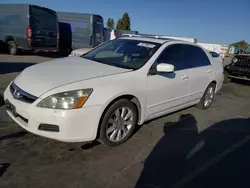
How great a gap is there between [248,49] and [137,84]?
9.75m

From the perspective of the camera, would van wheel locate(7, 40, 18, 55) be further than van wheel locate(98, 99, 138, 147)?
Yes

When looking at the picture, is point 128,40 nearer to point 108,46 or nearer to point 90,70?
point 108,46

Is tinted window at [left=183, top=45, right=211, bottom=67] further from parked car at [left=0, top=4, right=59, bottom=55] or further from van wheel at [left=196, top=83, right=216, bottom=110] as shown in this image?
parked car at [left=0, top=4, right=59, bottom=55]

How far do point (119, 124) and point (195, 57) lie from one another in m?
2.44

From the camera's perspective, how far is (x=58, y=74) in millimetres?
3301

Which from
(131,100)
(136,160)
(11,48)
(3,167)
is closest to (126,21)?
(11,48)

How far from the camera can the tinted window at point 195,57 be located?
15.4ft

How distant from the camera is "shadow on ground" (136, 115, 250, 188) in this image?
9.36 feet

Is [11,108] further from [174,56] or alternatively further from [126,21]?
[126,21]

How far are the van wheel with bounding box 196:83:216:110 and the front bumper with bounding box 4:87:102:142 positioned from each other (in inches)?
126

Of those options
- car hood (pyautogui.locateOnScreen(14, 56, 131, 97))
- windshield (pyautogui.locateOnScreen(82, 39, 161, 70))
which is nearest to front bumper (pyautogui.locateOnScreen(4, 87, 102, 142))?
car hood (pyautogui.locateOnScreen(14, 56, 131, 97))

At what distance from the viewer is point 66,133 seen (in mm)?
2910

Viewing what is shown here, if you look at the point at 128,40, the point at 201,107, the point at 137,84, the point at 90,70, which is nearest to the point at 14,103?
the point at 90,70

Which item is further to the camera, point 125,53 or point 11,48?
point 11,48
